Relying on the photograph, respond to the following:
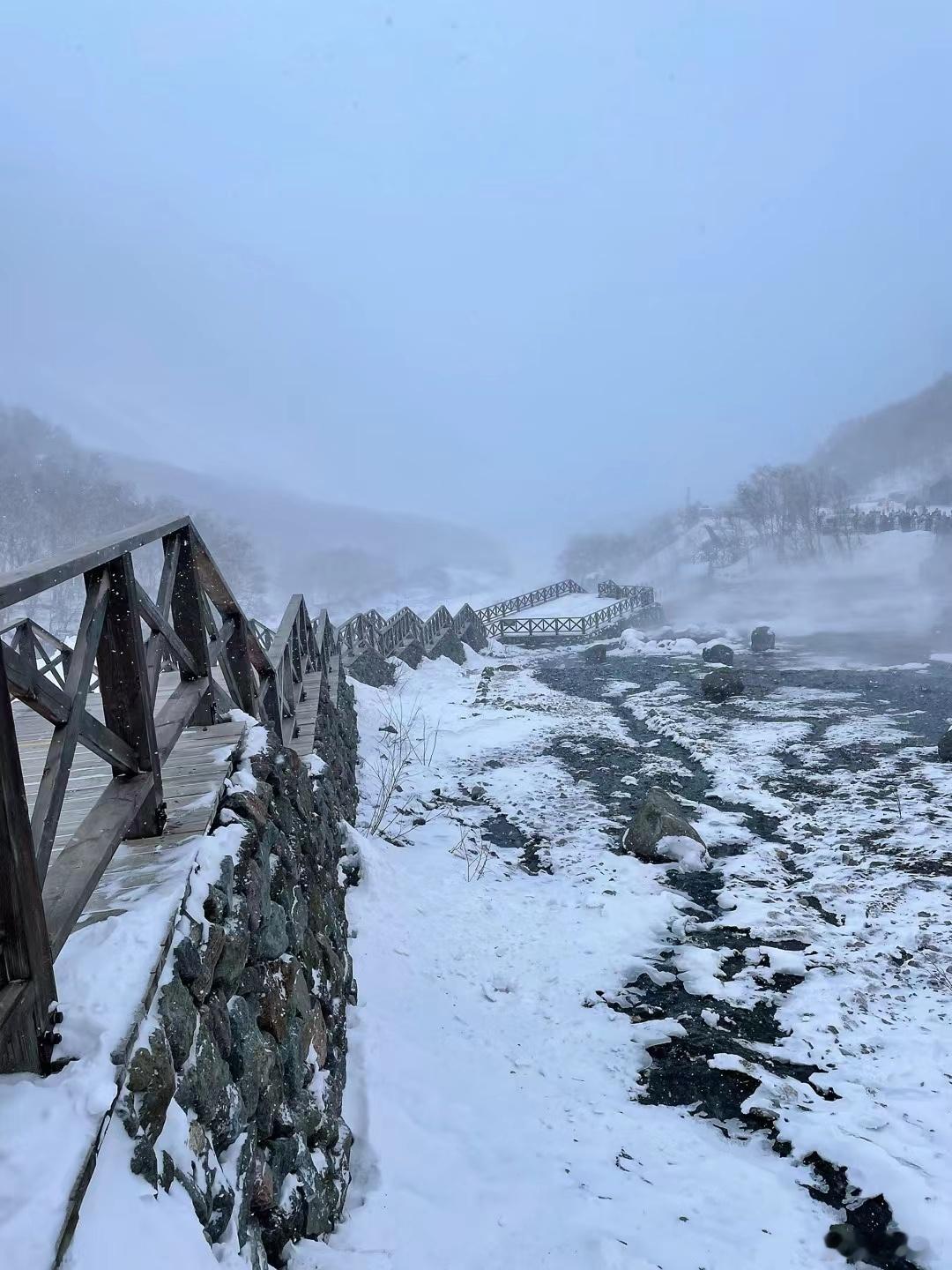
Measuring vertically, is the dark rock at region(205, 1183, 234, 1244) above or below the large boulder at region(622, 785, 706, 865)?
above

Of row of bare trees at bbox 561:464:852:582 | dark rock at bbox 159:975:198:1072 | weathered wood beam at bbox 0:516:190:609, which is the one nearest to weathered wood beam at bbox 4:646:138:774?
weathered wood beam at bbox 0:516:190:609

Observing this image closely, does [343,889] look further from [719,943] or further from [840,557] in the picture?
[840,557]

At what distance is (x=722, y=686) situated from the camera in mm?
17219

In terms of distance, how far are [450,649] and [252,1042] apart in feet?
73.3

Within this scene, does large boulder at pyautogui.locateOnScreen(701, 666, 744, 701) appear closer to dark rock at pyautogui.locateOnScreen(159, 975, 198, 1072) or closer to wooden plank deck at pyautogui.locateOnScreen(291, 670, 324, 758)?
wooden plank deck at pyautogui.locateOnScreen(291, 670, 324, 758)

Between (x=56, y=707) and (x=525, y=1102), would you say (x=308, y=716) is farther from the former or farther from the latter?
(x=56, y=707)

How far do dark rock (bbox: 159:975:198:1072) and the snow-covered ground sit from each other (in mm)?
1214

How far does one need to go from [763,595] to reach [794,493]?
19640mm

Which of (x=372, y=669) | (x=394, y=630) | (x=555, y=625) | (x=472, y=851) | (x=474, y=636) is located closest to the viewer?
(x=472, y=851)

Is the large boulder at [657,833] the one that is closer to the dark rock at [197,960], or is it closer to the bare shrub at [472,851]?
the bare shrub at [472,851]

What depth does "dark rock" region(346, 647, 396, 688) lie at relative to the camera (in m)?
16.1

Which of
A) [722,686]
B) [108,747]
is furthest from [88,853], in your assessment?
[722,686]

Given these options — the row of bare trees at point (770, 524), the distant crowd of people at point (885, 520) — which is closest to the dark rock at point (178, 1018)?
the distant crowd of people at point (885, 520)

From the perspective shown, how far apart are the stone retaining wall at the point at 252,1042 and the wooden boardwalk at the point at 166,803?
0.10 meters
